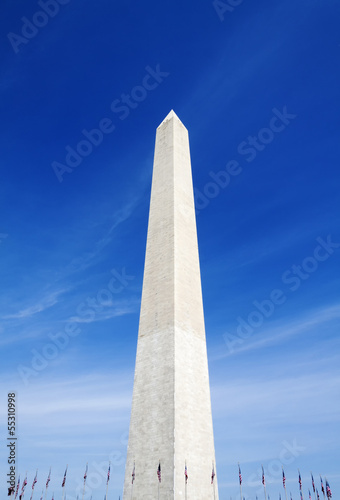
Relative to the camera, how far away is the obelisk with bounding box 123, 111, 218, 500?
19641 millimetres

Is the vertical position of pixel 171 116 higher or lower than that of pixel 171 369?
higher

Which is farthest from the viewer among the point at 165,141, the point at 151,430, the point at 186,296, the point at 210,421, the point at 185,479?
the point at 165,141

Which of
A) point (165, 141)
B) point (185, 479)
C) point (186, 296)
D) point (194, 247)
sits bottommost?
point (185, 479)

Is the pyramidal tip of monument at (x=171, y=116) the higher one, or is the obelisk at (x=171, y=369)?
the pyramidal tip of monument at (x=171, y=116)

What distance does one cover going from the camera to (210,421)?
2252 cm

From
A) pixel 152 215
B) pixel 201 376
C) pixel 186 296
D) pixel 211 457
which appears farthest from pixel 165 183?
pixel 211 457

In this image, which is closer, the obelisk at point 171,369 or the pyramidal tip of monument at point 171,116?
the obelisk at point 171,369

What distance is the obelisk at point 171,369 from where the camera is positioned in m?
19.6

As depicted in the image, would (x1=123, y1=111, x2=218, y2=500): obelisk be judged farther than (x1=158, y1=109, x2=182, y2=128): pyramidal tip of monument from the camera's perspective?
No

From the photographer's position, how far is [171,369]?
21.2m

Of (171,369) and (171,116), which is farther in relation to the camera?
(171,116)

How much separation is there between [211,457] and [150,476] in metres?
3.74

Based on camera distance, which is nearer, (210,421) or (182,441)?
(182,441)

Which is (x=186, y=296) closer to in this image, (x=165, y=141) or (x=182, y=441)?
(x=182, y=441)
